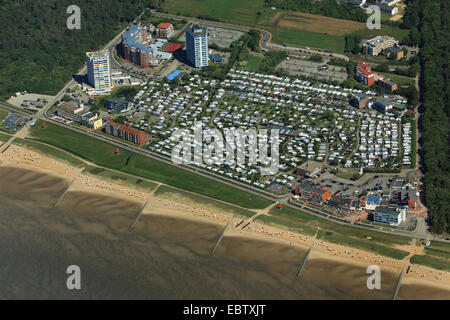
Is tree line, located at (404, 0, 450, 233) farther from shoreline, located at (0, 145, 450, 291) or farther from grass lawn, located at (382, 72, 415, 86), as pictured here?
shoreline, located at (0, 145, 450, 291)

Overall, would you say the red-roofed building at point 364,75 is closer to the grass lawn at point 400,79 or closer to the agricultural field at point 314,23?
the grass lawn at point 400,79

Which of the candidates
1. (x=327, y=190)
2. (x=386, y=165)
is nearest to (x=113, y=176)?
(x=327, y=190)

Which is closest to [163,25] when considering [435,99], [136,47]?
[136,47]

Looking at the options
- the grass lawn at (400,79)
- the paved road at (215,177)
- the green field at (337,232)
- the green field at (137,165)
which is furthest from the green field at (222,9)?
the green field at (337,232)

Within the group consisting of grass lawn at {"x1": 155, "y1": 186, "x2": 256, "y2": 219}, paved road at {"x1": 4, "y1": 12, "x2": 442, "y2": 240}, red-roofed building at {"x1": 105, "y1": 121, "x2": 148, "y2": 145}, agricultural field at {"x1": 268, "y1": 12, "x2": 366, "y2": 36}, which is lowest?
grass lawn at {"x1": 155, "y1": 186, "x2": 256, "y2": 219}

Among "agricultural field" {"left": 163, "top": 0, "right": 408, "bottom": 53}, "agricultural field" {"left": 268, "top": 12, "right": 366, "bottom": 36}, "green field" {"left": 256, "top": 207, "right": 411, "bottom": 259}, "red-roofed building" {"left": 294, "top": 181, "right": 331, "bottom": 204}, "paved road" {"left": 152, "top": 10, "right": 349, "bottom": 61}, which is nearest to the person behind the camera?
"green field" {"left": 256, "top": 207, "right": 411, "bottom": 259}

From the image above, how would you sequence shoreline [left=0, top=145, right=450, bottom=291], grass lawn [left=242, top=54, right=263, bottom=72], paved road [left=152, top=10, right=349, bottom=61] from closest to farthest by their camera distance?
shoreline [left=0, top=145, right=450, bottom=291] → grass lawn [left=242, top=54, right=263, bottom=72] → paved road [left=152, top=10, right=349, bottom=61]

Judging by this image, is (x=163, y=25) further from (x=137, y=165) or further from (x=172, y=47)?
(x=137, y=165)

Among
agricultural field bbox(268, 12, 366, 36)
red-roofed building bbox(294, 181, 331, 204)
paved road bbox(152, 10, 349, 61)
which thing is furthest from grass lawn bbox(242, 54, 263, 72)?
red-roofed building bbox(294, 181, 331, 204)
